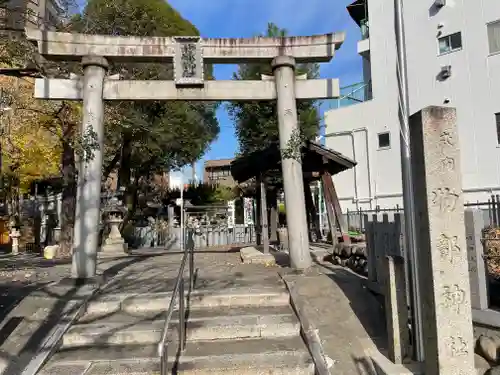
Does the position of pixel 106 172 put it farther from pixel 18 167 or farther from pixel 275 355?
pixel 275 355

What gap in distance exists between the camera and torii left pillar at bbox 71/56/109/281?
729 cm

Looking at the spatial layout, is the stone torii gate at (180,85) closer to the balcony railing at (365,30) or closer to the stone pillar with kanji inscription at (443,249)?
the stone pillar with kanji inscription at (443,249)

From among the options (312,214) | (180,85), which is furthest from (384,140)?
(180,85)

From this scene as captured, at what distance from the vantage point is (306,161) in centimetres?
1206

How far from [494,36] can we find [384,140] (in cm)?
628

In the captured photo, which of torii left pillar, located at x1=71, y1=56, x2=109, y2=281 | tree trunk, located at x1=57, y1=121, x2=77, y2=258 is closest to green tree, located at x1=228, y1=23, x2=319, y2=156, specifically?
tree trunk, located at x1=57, y1=121, x2=77, y2=258

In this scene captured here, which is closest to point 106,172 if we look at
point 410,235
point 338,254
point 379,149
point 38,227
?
point 38,227

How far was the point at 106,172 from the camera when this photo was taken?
67.4 ft

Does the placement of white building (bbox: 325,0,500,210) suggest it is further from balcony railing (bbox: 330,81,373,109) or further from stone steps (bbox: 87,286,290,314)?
stone steps (bbox: 87,286,290,314)

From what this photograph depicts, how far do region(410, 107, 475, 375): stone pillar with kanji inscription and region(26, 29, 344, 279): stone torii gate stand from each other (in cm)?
388

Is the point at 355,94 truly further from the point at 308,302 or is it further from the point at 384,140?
the point at 308,302

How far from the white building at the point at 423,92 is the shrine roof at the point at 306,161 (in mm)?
5268

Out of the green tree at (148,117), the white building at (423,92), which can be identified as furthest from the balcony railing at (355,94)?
the green tree at (148,117)

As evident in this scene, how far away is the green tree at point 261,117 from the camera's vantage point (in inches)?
794
